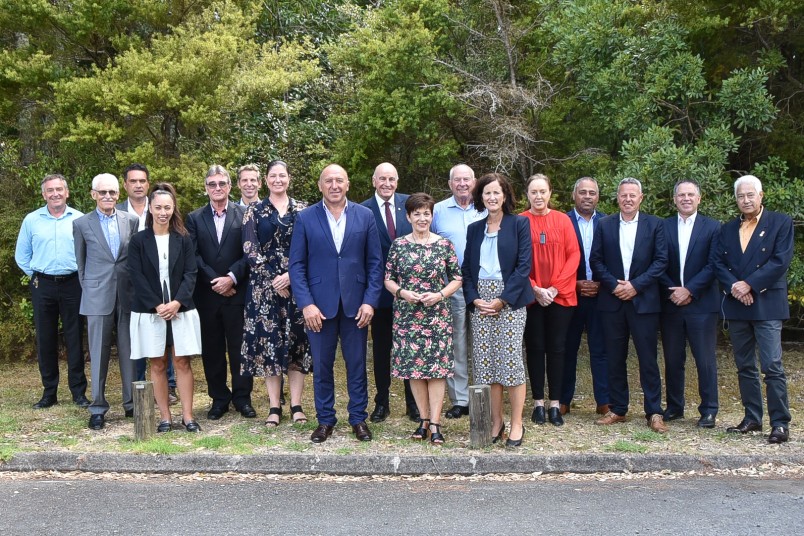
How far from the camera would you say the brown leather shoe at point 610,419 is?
7344 mm

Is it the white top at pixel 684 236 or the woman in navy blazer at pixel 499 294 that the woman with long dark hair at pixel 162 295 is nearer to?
the woman in navy blazer at pixel 499 294

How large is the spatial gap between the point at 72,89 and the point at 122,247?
3.23 m

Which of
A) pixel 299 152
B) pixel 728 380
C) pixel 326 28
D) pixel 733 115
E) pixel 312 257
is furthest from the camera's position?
pixel 326 28

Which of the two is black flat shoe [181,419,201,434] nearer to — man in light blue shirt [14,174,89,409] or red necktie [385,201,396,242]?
man in light blue shirt [14,174,89,409]

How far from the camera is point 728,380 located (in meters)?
10.0

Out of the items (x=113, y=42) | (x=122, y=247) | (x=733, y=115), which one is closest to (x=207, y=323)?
(x=122, y=247)

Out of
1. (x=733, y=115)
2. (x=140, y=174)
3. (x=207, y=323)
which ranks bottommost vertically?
(x=207, y=323)

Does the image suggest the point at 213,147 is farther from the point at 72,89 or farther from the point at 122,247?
the point at 122,247

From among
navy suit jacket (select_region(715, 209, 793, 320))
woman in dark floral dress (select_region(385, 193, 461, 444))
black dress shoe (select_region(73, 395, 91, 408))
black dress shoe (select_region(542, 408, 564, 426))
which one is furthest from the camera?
black dress shoe (select_region(73, 395, 91, 408))

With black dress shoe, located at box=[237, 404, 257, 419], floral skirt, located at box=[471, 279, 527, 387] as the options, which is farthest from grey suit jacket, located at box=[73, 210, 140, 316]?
floral skirt, located at box=[471, 279, 527, 387]

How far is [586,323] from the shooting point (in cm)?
783

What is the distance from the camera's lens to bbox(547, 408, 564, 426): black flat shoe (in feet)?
23.8

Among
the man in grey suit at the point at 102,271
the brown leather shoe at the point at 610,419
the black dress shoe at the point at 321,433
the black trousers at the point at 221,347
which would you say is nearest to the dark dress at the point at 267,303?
the black trousers at the point at 221,347

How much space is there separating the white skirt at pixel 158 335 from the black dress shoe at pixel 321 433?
1.23 m
